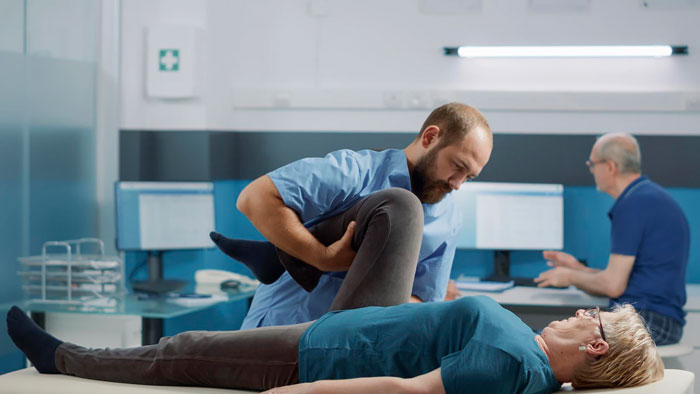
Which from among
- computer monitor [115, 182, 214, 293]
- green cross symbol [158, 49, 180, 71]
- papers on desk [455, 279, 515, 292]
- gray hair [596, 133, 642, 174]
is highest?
green cross symbol [158, 49, 180, 71]

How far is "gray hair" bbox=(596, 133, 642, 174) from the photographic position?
3.71 metres

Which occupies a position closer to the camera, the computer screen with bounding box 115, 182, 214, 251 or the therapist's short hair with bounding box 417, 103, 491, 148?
the therapist's short hair with bounding box 417, 103, 491, 148

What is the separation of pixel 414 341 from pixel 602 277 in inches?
70.9

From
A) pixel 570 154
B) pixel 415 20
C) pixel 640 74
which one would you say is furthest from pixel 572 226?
pixel 415 20

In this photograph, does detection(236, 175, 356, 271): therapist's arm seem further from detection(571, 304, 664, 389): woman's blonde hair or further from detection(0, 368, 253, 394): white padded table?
detection(571, 304, 664, 389): woman's blonde hair

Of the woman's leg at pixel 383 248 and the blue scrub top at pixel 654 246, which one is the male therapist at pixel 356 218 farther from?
the blue scrub top at pixel 654 246

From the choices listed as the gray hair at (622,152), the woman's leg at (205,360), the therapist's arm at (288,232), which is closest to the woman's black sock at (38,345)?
the woman's leg at (205,360)

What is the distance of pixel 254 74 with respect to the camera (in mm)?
4652

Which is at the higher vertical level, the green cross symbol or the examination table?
the green cross symbol

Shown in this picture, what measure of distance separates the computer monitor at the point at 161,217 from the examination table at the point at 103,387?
6.08 feet

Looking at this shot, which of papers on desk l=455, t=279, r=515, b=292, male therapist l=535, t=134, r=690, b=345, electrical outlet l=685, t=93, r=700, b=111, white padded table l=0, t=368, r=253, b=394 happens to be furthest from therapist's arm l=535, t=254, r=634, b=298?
white padded table l=0, t=368, r=253, b=394

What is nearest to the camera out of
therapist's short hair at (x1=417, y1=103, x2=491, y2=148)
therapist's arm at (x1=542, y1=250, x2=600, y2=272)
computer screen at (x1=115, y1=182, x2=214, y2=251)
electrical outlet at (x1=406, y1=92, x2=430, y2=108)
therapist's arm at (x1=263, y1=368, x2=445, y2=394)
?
therapist's arm at (x1=263, y1=368, x2=445, y2=394)

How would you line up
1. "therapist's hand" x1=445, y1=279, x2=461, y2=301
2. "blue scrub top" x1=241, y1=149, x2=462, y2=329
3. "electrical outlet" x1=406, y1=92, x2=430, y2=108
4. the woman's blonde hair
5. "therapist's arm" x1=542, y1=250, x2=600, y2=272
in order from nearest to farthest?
the woman's blonde hair → "blue scrub top" x1=241, y1=149, x2=462, y2=329 → "therapist's hand" x1=445, y1=279, x2=461, y2=301 → "therapist's arm" x1=542, y1=250, x2=600, y2=272 → "electrical outlet" x1=406, y1=92, x2=430, y2=108

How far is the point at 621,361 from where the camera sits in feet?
6.55
